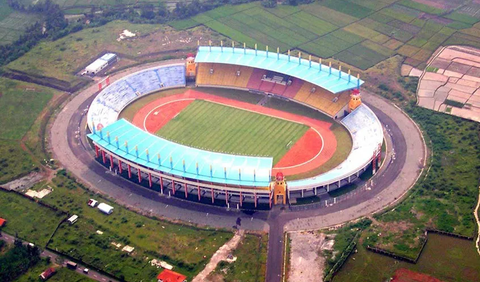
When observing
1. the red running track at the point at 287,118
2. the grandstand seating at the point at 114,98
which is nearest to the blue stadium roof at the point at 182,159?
the red running track at the point at 287,118

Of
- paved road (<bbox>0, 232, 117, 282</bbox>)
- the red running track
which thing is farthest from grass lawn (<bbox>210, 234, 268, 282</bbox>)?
the red running track

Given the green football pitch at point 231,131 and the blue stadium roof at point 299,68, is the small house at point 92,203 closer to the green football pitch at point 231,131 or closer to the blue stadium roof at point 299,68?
the green football pitch at point 231,131

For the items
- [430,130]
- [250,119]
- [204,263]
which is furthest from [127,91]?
[430,130]

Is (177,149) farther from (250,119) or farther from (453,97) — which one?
(453,97)

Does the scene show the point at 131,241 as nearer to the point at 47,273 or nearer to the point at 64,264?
the point at 64,264

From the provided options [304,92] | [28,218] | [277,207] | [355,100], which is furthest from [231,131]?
[28,218]

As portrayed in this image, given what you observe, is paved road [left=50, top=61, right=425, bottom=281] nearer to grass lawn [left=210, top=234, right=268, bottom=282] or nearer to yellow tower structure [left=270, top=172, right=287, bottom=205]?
grass lawn [left=210, top=234, right=268, bottom=282]
